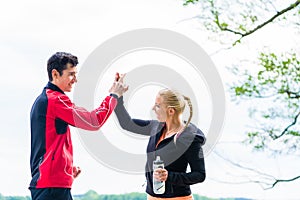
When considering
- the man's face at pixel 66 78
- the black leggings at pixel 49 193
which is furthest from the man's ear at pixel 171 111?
the black leggings at pixel 49 193

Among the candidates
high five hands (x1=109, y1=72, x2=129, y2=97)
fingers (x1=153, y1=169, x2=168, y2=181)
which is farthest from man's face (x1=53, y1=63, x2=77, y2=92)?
fingers (x1=153, y1=169, x2=168, y2=181)

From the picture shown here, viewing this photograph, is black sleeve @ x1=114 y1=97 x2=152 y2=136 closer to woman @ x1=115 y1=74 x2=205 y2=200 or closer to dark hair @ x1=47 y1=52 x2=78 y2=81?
woman @ x1=115 y1=74 x2=205 y2=200

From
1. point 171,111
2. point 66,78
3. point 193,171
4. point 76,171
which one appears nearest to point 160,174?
point 193,171

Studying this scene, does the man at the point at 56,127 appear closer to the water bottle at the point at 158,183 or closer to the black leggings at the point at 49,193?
the black leggings at the point at 49,193

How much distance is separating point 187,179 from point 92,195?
252cm

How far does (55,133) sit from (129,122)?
1.53 ft

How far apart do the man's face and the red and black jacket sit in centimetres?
4

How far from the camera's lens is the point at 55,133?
248 centimetres

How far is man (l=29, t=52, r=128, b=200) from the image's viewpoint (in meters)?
2.45

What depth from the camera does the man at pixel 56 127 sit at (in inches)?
96.5

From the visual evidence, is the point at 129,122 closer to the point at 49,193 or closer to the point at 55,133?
the point at 55,133

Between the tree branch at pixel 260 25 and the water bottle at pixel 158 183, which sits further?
the tree branch at pixel 260 25

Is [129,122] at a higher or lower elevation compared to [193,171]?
higher

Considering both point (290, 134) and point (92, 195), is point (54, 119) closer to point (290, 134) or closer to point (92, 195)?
point (92, 195)
